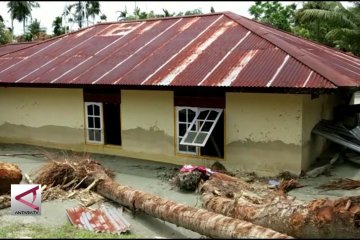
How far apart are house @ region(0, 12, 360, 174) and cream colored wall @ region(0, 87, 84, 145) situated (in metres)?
0.03

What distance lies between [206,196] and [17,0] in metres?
55.0

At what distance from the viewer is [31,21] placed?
58.0 meters

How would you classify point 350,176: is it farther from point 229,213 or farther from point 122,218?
point 122,218

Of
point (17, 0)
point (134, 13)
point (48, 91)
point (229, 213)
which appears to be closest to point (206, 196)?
point (229, 213)

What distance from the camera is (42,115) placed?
45.9ft

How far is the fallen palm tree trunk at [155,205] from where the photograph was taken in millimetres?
5695

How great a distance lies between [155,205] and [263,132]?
3.95 meters

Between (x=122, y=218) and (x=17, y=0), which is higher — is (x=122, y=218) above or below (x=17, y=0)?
below

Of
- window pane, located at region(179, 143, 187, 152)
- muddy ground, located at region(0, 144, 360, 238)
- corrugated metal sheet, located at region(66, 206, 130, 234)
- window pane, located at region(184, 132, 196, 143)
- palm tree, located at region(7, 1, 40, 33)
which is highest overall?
palm tree, located at region(7, 1, 40, 33)

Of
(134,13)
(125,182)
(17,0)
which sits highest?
(17,0)

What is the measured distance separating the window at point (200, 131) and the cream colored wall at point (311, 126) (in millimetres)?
2083

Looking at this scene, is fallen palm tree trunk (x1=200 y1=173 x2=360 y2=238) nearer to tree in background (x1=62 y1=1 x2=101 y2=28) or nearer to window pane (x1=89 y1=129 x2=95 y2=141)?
window pane (x1=89 y1=129 x2=95 y2=141)

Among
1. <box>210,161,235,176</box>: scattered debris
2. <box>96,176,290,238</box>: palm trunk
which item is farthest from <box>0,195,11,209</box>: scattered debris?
<box>210,161,235,176</box>: scattered debris

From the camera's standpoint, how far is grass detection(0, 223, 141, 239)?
6.08m
